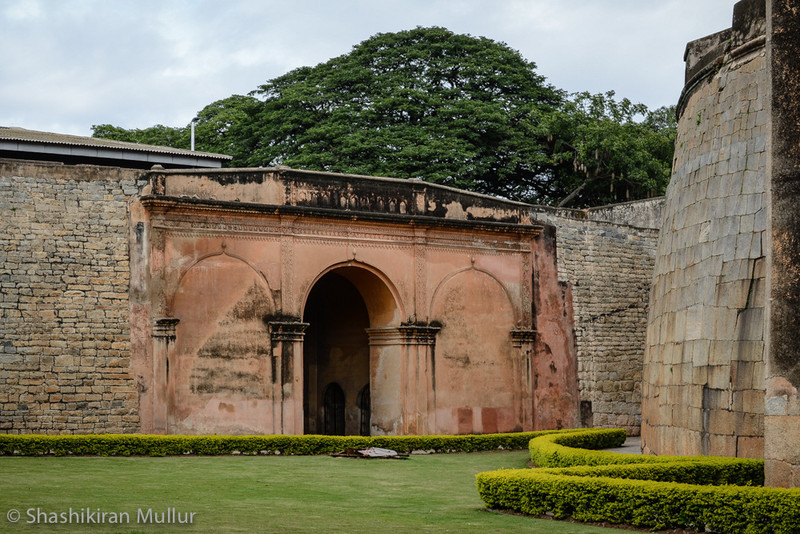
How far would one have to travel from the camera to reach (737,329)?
45.4 ft

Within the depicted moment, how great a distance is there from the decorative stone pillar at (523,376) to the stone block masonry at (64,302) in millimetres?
9599

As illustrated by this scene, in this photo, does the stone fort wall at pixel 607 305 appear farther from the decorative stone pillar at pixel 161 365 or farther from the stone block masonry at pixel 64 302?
the stone block masonry at pixel 64 302

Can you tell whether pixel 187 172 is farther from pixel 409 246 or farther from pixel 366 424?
pixel 366 424

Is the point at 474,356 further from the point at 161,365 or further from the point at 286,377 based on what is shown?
the point at 161,365

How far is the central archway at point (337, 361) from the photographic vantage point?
26.5 m

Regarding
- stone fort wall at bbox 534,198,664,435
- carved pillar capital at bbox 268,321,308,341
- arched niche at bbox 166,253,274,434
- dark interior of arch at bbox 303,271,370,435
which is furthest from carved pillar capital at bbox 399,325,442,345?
stone fort wall at bbox 534,198,664,435

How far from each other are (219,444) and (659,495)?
1116cm

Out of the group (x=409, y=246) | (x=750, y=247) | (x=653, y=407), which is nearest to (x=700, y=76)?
(x=750, y=247)

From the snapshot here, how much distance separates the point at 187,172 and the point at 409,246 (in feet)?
18.6

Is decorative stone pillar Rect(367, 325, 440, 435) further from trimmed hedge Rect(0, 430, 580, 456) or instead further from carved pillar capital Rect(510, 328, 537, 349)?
carved pillar capital Rect(510, 328, 537, 349)

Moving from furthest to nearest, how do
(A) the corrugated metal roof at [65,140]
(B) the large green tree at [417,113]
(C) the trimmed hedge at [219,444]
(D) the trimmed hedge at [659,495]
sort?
(B) the large green tree at [417,113] → (A) the corrugated metal roof at [65,140] → (C) the trimmed hedge at [219,444] → (D) the trimmed hedge at [659,495]

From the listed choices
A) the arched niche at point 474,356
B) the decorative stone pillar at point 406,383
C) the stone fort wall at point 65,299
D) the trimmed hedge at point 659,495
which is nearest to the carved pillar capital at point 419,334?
the decorative stone pillar at point 406,383

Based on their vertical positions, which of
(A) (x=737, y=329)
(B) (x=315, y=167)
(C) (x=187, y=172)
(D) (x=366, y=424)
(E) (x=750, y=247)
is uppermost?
(B) (x=315, y=167)

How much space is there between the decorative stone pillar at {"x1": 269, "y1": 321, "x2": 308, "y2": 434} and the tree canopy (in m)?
12.1
